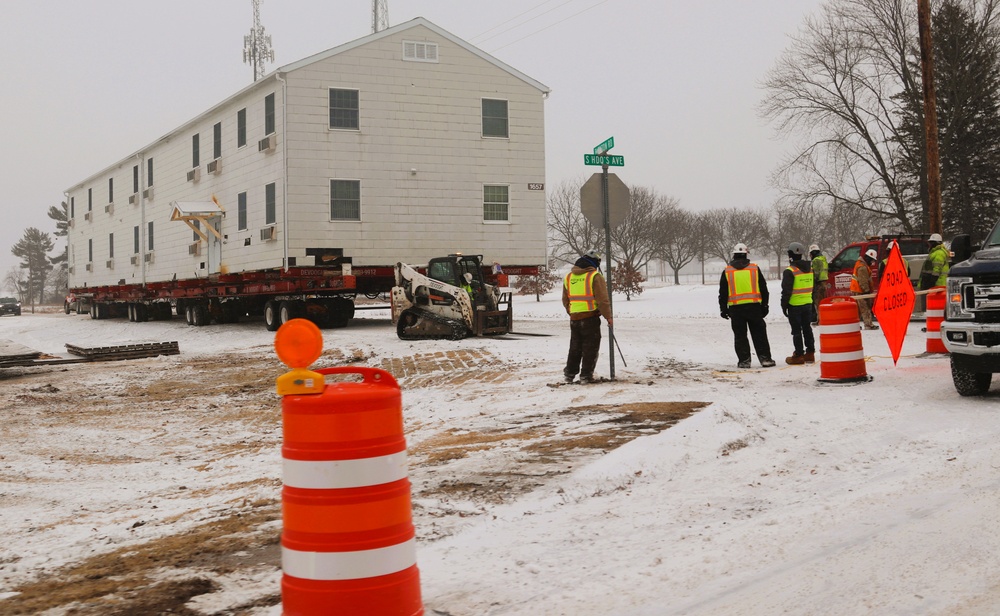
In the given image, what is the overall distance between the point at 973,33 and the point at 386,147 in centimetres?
2307

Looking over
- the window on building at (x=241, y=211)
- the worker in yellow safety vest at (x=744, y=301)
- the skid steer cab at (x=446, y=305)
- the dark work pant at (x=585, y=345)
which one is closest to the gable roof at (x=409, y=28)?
the window on building at (x=241, y=211)

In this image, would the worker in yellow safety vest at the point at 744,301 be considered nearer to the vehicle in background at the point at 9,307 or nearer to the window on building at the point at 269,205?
the window on building at the point at 269,205

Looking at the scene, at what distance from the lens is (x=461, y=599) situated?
4.20 meters

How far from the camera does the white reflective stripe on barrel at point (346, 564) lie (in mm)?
3479

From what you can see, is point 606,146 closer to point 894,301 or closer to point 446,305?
point 894,301

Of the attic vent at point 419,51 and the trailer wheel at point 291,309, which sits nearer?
the trailer wheel at point 291,309

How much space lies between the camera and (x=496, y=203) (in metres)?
25.7

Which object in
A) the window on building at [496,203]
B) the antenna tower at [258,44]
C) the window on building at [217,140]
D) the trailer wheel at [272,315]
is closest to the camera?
the trailer wheel at [272,315]

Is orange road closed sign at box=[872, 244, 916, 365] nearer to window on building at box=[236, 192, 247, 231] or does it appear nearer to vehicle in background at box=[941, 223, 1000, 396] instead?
vehicle in background at box=[941, 223, 1000, 396]

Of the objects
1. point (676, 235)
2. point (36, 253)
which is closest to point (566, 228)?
point (676, 235)

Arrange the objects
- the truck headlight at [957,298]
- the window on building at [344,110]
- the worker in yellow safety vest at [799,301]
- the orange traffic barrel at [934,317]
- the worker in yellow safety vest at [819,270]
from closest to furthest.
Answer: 1. the truck headlight at [957,298]
2. the worker in yellow safety vest at [799,301]
3. the orange traffic barrel at [934,317]
4. the worker in yellow safety vest at [819,270]
5. the window on building at [344,110]

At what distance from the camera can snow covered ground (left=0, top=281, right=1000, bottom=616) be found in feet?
13.7

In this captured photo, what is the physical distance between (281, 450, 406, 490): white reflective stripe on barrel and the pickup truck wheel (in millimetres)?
7642

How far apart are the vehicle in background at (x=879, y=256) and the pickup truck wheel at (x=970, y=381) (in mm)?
13390
